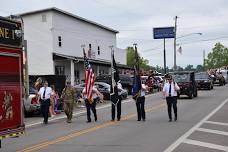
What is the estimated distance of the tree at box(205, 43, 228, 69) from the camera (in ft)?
424

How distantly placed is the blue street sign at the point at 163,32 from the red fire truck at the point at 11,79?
71.1 metres

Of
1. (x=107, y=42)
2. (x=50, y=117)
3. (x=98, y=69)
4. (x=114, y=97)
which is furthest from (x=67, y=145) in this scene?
(x=107, y=42)

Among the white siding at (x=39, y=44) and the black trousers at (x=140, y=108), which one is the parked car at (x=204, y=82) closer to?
the white siding at (x=39, y=44)

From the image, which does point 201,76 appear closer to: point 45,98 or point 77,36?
point 77,36

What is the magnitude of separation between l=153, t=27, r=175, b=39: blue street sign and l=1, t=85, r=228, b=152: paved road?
6148 centimetres

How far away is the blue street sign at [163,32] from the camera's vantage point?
8146 cm

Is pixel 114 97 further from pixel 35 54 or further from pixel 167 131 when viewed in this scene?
pixel 35 54

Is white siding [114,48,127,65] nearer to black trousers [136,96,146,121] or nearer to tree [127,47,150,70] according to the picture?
tree [127,47,150,70]

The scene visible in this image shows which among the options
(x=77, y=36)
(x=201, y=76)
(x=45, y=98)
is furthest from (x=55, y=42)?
(x=45, y=98)

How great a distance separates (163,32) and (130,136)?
68326 millimetres

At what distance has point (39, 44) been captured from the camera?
48656 millimetres

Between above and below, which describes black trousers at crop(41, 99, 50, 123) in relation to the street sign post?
below

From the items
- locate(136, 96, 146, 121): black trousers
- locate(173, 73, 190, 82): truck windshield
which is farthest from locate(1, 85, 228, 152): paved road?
locate(173, 73, 190, 82): truck windshield

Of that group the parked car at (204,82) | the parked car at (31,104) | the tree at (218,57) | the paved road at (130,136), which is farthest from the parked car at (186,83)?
the tree at (218,57)
